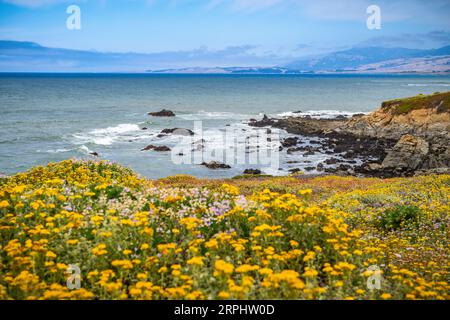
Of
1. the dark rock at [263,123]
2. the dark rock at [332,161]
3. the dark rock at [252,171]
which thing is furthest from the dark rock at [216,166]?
the dark rock at [263,123]

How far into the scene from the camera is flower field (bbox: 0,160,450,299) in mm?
6363

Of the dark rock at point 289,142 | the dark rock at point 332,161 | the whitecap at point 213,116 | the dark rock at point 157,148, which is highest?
the whitecap at point 213,116

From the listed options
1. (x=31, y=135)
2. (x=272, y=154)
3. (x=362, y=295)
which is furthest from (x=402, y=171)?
(x=31, y=135)

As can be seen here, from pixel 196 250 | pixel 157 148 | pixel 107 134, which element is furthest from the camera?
pixel 107 134

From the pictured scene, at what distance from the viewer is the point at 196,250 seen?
6.78 meters

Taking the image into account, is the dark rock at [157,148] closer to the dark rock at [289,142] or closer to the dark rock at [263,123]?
the dark rock at [289,142]

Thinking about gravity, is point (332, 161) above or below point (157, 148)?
below

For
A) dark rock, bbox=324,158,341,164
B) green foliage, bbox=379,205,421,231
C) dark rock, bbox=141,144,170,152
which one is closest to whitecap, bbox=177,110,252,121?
dark rock, bbox=141,144,170,152

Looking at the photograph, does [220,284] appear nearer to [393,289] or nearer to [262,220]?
[262,220]

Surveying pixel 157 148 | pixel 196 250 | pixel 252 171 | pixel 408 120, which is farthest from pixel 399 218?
pixel 408 120

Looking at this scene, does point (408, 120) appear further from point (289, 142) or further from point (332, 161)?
point (332, 161)

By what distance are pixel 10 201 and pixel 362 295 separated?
314 inches

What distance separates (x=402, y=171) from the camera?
39.9 meters

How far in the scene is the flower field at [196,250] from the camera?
20.9 ft
